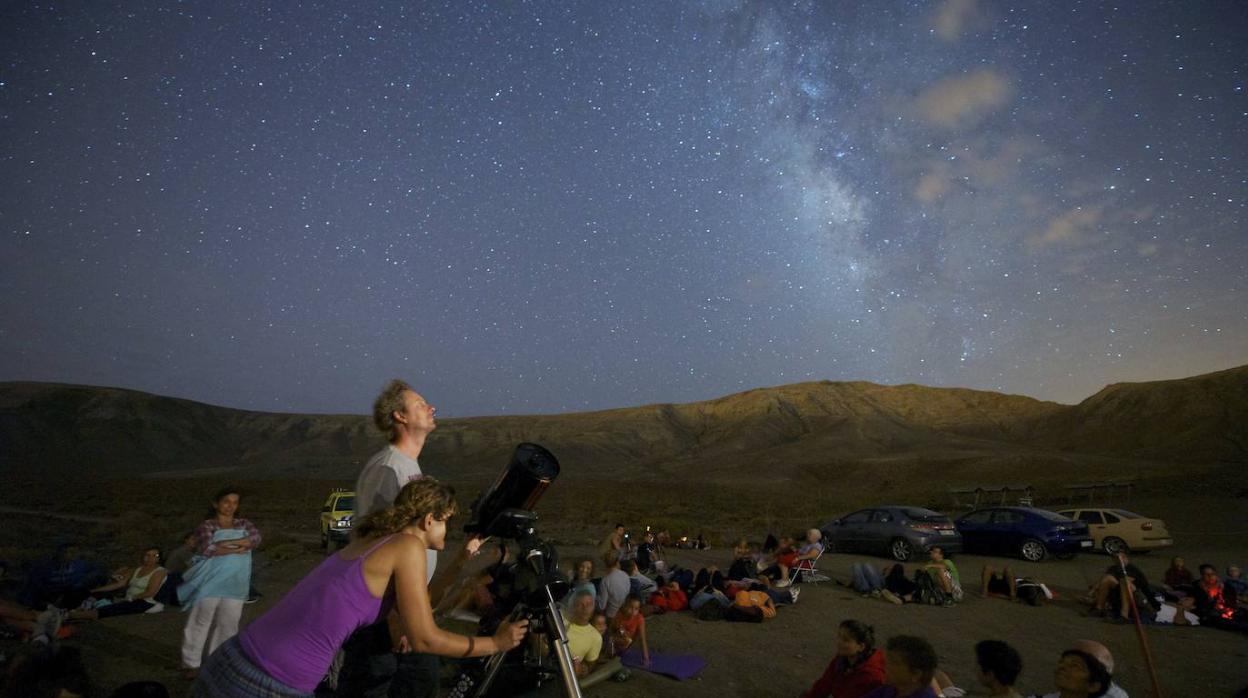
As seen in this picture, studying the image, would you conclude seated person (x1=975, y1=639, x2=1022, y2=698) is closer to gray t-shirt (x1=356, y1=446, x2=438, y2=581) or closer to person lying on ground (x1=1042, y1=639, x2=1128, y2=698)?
person lying on ground (x1=1042, y1=639, x2=1128, y2=698)

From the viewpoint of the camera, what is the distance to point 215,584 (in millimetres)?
4992

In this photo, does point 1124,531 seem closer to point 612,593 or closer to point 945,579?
point 945,579

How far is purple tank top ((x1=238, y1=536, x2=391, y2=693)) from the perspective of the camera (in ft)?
6.93

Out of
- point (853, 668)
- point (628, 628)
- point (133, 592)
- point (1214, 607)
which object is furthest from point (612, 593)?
point (1214, 607)

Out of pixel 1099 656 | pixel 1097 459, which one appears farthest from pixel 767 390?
pixel 1099 656

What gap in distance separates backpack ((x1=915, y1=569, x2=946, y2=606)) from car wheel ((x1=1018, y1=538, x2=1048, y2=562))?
6.15 m

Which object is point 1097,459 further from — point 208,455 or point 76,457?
point 76,457

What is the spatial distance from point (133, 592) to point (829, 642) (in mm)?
10315

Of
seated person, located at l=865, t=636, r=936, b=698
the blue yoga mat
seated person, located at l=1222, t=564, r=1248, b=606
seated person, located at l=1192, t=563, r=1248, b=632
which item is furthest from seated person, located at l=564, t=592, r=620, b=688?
seated person, located at l=1222, t=564, r=1248, b=606

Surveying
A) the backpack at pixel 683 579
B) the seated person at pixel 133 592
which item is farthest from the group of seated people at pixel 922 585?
the seated person at pixel 133 592

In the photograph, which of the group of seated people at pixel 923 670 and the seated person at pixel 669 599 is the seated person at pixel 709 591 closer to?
the seated person at pixel 669 599

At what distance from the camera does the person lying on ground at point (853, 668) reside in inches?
186

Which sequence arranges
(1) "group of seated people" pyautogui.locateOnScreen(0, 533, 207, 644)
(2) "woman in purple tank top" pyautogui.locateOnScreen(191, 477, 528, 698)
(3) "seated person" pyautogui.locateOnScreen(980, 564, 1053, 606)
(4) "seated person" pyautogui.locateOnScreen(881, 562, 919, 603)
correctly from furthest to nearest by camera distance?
(4) "seated person" pyautogui.locateOnScreen(881, 562, 919, 603) → (3) "seated person" pyautogui.locateOnScreen(980, 564, 1053, 606) → (1) "group of seated people" pyautogui.locateOnScreen(0, 533, 207, 644) → (2) "woman in purple tank top" pyautogui.locateOnScreen(191, 477, 528, 698)

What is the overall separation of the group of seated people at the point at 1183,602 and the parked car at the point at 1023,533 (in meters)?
4.58
